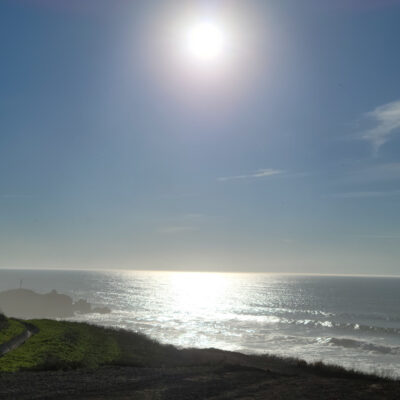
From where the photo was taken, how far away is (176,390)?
1723 centimetres

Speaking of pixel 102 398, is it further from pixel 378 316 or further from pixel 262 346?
pixel 378 316

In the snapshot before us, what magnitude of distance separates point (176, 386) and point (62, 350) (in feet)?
37.3

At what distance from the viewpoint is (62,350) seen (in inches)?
993

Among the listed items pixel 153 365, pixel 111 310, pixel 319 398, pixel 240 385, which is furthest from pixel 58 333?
pixel 111 310

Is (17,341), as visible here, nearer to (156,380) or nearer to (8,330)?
(8,330)

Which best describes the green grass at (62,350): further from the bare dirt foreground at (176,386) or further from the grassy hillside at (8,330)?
the bare dirt foreground at (176,386)

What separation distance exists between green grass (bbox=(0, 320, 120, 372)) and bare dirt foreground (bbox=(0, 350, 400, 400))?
179 cm

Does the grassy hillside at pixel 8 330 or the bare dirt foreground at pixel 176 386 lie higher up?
the grassy hillside at pixel 8 330

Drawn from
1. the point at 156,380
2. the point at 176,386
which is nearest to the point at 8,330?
the point at 156,380

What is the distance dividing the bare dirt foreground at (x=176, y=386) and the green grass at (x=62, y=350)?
5.89 feet

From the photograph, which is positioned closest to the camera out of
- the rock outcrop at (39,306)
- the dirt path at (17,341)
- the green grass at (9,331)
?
the dirt path at (17,341)

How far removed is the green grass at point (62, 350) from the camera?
2095 cm

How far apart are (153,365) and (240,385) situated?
27.9ft

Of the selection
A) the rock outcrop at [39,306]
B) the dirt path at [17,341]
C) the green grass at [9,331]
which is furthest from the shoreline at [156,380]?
the rock outcrop at [39,306]
